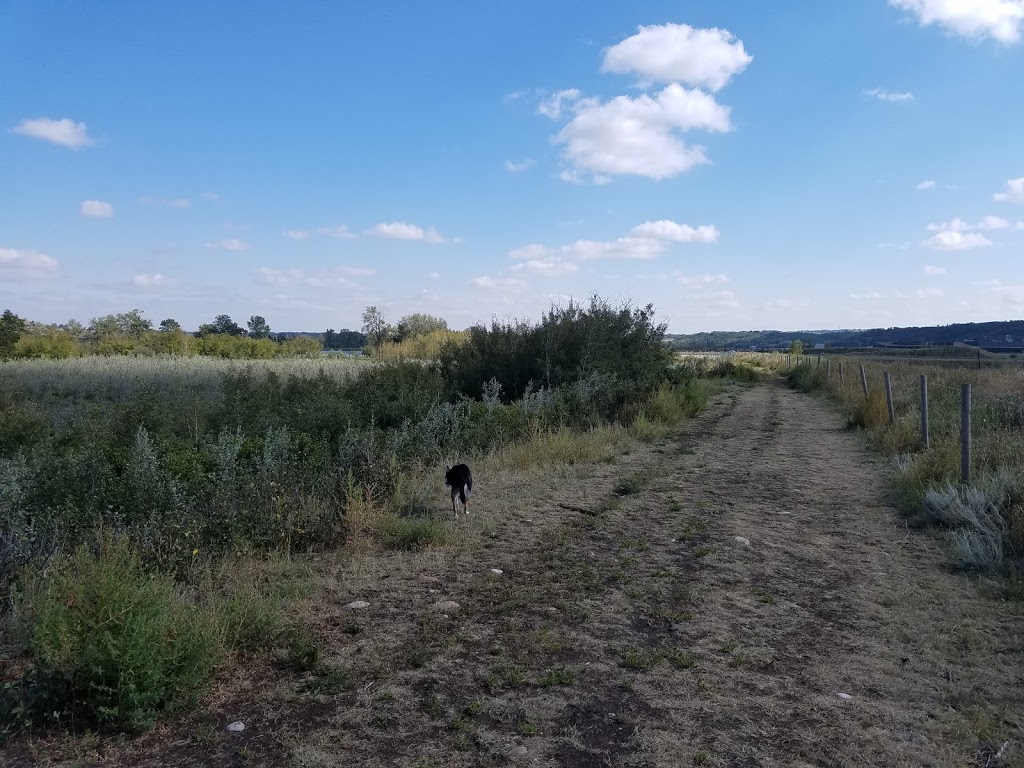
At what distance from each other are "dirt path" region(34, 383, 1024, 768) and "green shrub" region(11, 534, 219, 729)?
0.22 m

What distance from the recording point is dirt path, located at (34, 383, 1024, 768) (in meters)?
3.25

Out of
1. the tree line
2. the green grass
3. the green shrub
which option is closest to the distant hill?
the tree line

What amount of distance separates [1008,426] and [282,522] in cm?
1137

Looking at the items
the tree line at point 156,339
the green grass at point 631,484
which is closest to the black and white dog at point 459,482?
the green grass at point 631,484

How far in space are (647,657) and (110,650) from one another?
284 centimetres

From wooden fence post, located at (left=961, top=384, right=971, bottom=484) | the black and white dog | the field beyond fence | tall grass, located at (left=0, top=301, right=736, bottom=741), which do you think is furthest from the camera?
wooden fence post, located at (left=961, top=384, right=971, bottom=484)

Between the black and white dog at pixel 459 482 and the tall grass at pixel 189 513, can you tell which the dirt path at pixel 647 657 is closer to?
the black and white dog at pixel 459 482

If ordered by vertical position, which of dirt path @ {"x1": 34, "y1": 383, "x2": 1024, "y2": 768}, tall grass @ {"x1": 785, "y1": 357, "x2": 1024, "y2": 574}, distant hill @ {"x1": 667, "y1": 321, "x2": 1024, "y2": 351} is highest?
distant hill @ {"x1": 667, "y1": 321, "x2": 1024, "y2": 351}

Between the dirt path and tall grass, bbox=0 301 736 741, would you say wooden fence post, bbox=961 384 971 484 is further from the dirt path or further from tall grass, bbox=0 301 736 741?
tall grass, bbox=0 301 736 741

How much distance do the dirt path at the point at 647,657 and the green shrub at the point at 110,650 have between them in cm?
22

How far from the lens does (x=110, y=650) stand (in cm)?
329

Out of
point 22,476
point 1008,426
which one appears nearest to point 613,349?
point 1008,426

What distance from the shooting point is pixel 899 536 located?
7.16 meters

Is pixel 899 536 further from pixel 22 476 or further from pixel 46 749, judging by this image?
pixel 22 476
